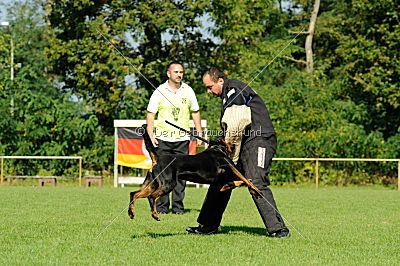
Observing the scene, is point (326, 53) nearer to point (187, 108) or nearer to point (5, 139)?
point (5, 139)

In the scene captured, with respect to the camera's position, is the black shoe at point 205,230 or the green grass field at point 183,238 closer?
the green grass field at point 183,238

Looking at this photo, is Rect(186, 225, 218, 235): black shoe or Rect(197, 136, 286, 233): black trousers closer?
Rect(197, 136, 286, 233): black trousers

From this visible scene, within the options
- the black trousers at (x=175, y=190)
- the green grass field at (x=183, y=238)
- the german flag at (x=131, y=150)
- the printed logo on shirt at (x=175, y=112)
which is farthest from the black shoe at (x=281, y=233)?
the german flag at (x=131, y=150)

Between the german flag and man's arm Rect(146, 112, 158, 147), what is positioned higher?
man's arm Rect(146, 112, 158, 147)

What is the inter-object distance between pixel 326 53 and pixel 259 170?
2847 cm

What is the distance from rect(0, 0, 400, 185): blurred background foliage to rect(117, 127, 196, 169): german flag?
1.86 meters

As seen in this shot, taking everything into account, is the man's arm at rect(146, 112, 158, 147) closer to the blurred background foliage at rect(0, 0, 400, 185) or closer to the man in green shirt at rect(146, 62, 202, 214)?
the man in green shirt at rect(146, 62, 202, 214)

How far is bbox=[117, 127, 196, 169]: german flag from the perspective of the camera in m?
20.5

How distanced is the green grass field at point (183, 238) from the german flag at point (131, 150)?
8.54 metres

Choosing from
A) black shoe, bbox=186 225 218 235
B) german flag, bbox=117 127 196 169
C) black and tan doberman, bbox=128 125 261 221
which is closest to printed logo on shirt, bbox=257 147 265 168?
black and tan doberman, bbox=128 125 261 221

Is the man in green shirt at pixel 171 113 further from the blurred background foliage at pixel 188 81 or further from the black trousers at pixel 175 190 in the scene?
the blurred background foliage at pixel 188 81

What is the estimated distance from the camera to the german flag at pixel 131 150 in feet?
67.3

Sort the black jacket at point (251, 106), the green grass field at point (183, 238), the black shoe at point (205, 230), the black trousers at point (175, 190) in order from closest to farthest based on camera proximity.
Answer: the green grass field at point (183, 238)
the black jacket at point (251, 106)
the black shoe at point (205, 230)
the black trousers at point (175, 190)

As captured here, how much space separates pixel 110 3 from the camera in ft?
84.8
